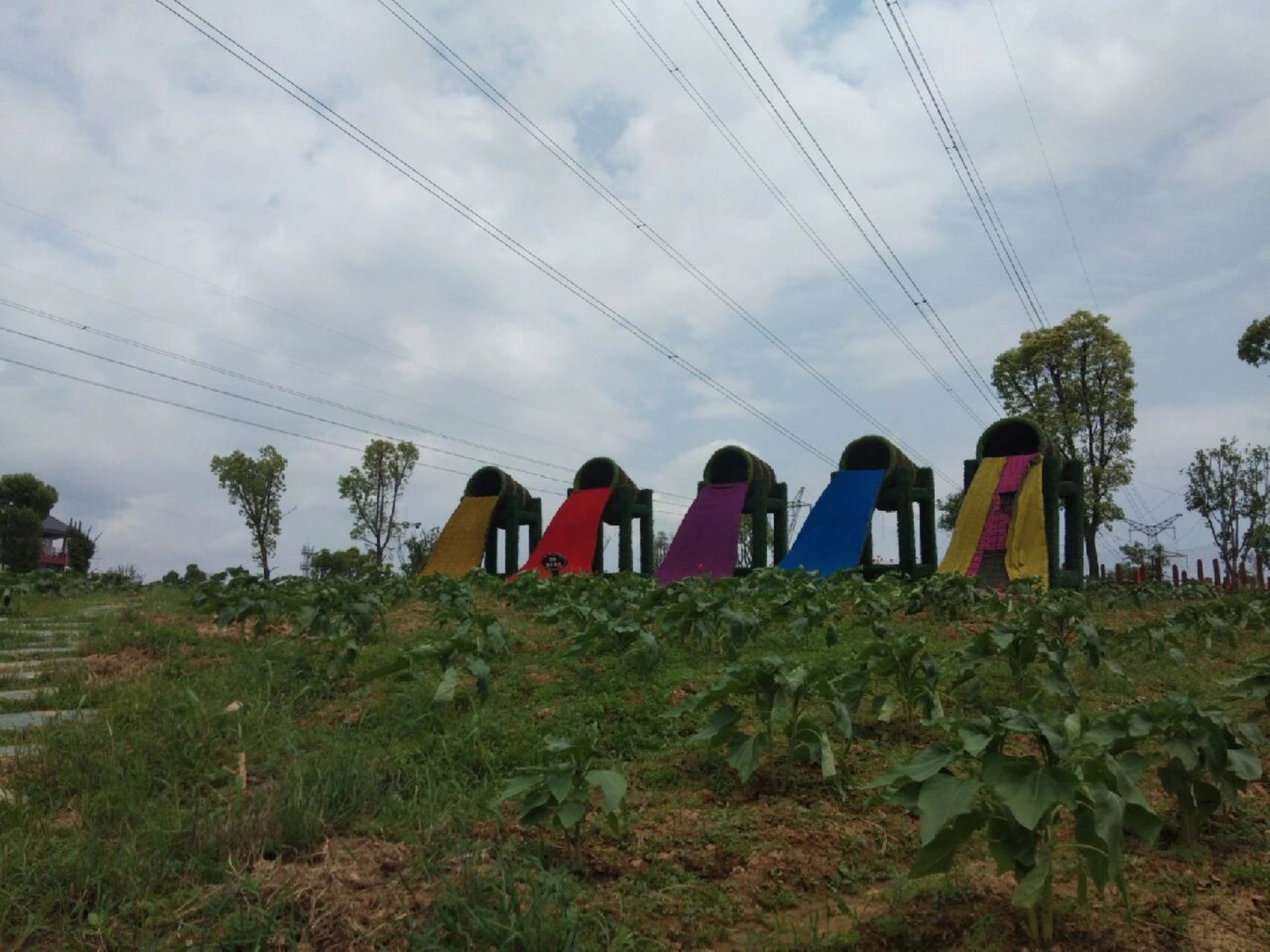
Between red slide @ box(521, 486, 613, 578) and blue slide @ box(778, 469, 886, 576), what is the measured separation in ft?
17.3

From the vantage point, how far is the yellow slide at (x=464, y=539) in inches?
947

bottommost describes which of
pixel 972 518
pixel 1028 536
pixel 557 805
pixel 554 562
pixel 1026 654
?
pixel 557 805

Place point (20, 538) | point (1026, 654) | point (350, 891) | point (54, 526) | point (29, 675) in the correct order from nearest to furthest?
point (350, 891) < point (1026, 654) < point (29, 675) < point (20, 538) < point (54, 526)

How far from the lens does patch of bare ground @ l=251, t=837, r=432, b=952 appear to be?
8.46 ft

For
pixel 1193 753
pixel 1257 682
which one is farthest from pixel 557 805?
pixel 1257 682

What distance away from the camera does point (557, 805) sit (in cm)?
311

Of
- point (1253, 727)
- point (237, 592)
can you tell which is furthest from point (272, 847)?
point (237, 592)

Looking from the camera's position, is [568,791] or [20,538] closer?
[568,791]

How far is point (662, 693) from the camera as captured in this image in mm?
5223

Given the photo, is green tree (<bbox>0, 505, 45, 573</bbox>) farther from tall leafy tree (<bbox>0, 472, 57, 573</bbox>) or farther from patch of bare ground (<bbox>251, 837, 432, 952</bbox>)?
patch of bare ground (<bbox>251, 837, 432, 952</bbox>)

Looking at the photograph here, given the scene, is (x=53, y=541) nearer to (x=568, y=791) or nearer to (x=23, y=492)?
(x=23, y=492)

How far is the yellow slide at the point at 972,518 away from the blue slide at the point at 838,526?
1.89 m

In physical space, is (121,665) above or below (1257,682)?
below

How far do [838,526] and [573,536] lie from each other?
23.2 ft
